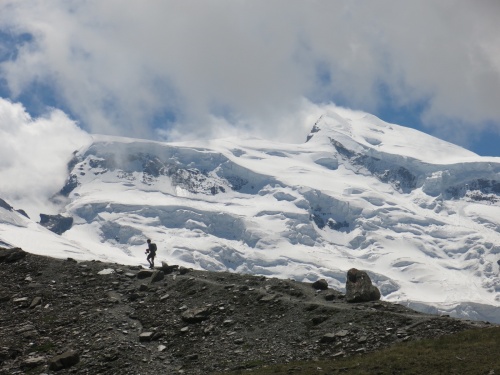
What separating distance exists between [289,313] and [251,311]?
9.11 ft

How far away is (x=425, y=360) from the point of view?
39.1 m

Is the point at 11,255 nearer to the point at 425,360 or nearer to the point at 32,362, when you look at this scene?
the point at 32,362

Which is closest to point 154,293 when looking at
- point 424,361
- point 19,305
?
point 19,305

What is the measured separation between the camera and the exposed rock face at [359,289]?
5334 centimetres

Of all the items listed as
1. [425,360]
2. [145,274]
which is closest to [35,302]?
[145,274]

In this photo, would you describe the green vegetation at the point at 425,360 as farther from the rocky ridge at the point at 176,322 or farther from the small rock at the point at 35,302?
the small rock at the point at 35,302

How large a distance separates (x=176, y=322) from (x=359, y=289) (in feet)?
42.7

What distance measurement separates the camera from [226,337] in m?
48.2

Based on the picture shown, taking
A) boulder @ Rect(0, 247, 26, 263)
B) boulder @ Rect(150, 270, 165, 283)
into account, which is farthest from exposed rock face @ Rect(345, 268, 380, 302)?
boulder @ Rect(0, 247, 26, 263)

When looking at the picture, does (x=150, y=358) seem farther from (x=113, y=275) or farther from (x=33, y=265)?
(x=33, y=265)

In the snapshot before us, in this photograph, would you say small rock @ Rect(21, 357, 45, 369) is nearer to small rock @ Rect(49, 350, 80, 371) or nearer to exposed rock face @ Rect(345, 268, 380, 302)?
small rock @ Rect(49, 350, 80, 371)

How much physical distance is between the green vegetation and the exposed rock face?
35.3ft

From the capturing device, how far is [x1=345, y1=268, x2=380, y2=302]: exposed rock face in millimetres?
53344

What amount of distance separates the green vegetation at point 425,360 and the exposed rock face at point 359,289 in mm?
10760
